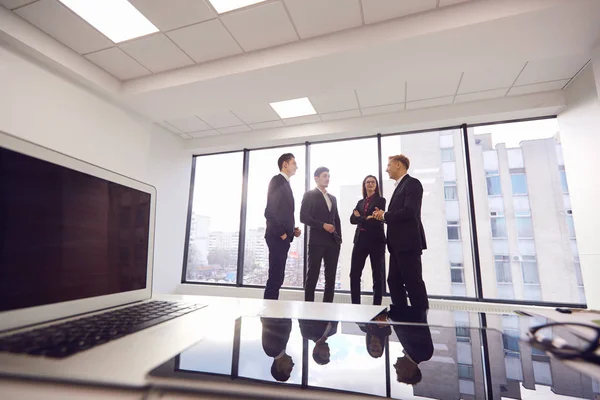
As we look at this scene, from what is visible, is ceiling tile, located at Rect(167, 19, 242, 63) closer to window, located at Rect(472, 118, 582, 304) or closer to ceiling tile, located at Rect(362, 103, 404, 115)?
ceiling tile, located at Rect(362, 103, 404, 115)

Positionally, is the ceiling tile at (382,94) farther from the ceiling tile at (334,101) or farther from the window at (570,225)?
the window at (570,225)

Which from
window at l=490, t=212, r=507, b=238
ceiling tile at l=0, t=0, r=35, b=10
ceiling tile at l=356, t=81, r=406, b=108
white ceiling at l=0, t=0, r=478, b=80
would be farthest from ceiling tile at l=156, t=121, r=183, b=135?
window at l=490, t=212, r=507, b=238

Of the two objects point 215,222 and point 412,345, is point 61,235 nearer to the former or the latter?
point 412,345

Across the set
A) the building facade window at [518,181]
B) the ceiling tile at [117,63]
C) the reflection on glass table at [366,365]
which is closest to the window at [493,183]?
the building facade window at [518,181]

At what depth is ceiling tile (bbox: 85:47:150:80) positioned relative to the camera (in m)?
2.73

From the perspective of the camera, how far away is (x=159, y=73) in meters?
3.03

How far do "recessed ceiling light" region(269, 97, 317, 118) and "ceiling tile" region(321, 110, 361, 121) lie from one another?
210mm

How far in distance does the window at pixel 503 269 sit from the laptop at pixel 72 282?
390cm

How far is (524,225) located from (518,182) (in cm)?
55

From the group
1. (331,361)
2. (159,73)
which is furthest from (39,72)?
(331,361)

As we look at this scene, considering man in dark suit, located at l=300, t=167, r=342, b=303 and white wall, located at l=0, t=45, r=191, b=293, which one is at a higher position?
white wall, located at l=0, t=45, r=191, b=293

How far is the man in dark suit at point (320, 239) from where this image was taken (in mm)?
2594

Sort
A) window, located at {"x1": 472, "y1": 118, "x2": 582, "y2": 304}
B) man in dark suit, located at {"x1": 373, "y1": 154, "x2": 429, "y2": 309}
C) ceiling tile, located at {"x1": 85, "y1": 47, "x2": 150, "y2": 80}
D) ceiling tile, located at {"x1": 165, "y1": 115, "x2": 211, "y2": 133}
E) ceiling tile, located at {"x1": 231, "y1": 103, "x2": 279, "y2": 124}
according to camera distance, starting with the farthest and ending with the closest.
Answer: ceiling tile, located at {"x1": 165, "y1": 115, "x2": 211, "y2": 133}, ceiling tile, located at {"x1": 231, "y1": 103, "x2": 279, "y2": 124}, window, located at {"x1": 472, "y1": 118, "x2": 582, "y2": 304}, ceiling tile, located at {"x1": 85, "y1": 47, "x2": 150, "y2": 80}, man in dark suit, located at {"x1": 373, "y1": 154, "x2": 429, "y2": 309}

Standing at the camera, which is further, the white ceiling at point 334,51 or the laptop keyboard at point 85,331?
the white ceiling at point 334,51
